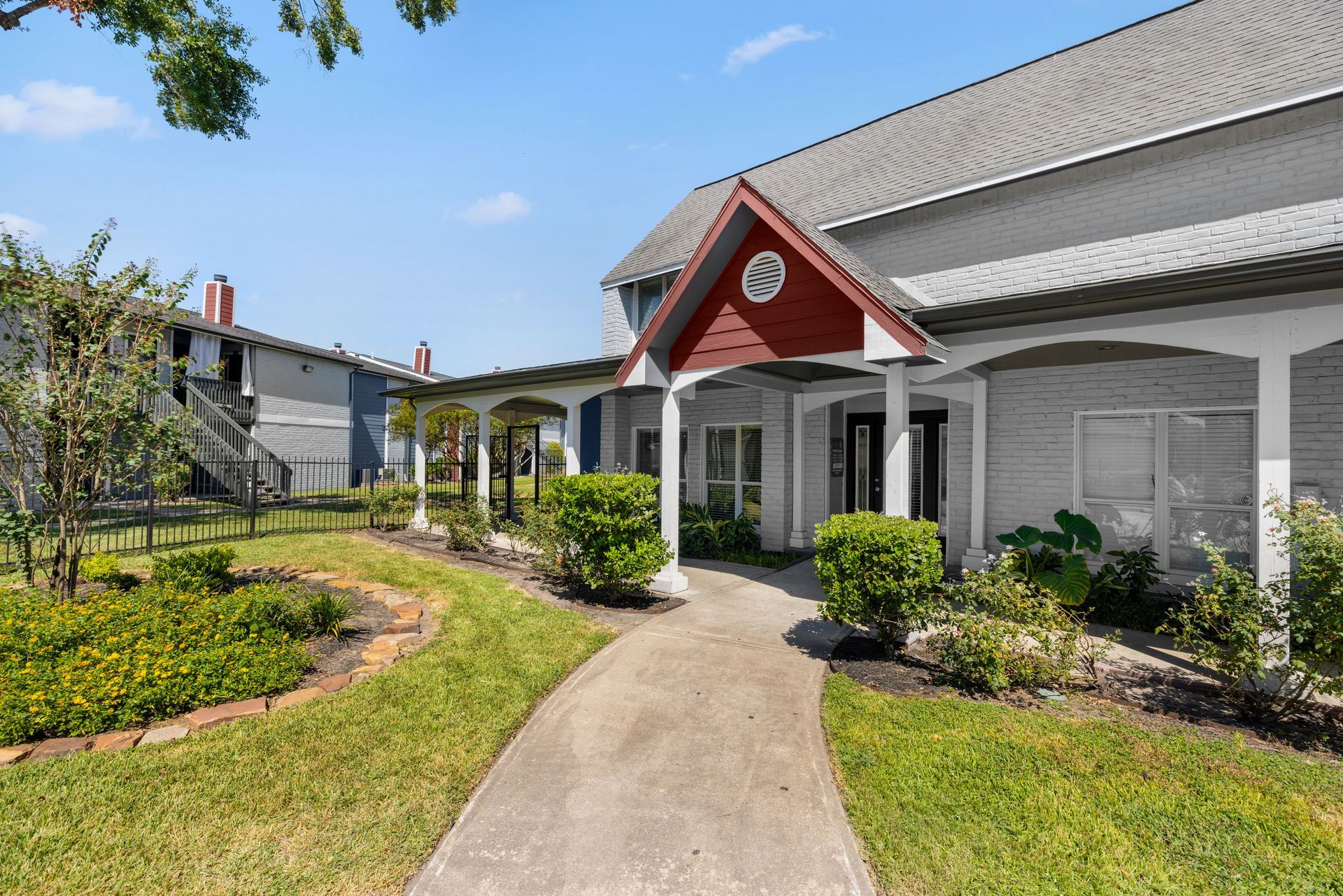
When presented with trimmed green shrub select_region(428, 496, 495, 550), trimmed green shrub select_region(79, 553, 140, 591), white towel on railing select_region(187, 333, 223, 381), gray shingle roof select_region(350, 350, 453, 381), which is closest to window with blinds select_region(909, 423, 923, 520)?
trimmed green shrub select_region(428, 496, 495, 550)

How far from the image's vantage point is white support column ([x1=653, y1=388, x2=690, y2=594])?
25.6 feet

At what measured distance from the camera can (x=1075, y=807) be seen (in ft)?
10.5

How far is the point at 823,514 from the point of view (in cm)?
1073

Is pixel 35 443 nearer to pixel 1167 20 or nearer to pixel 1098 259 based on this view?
pixel 1098 259

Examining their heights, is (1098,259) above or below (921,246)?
below

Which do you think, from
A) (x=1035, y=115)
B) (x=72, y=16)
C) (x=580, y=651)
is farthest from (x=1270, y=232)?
(x=72, y=16)

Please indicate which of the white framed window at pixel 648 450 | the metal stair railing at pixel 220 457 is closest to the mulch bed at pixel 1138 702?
the white framed window at pixel 648 450

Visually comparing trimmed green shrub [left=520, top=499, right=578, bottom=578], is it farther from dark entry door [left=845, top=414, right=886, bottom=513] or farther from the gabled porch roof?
dark entry door [left=845, top=414, right=886, bottom=513]

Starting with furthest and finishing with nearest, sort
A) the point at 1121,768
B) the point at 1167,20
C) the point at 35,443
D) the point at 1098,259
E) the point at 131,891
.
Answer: the point at 1167,20 → the point at 1098,259 → the point at 35,443 → the point at 1121,768 → the point at 131,891

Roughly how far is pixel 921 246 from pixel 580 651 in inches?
345

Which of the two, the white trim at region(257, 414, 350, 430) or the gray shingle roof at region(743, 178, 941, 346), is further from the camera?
the white trim at region(257, 414, 350, 430)

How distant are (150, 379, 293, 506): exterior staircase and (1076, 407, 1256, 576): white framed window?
19.0 meters

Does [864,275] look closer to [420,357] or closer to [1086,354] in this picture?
[1086,354]

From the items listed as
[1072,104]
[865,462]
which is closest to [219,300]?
[865,462]
